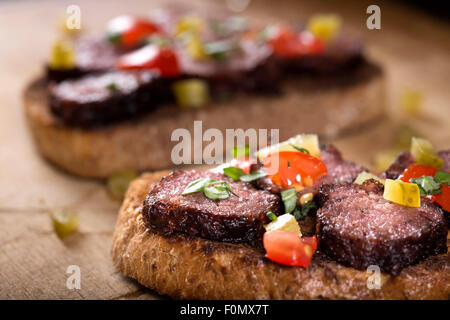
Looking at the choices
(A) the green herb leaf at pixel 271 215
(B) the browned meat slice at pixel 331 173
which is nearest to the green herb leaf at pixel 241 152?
(B) the browned meat slice at pixel 331 173

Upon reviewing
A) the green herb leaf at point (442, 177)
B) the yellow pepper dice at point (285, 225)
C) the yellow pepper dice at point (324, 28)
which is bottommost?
the yellow pepper dice at point (285, 225)

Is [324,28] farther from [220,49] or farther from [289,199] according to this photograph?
[289,199]

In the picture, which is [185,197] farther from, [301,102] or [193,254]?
[301,102]

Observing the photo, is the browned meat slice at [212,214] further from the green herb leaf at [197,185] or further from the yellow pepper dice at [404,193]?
the yellow pepper dice at [404,193]

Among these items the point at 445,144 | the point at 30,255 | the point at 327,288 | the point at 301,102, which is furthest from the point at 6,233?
the point at 445,144

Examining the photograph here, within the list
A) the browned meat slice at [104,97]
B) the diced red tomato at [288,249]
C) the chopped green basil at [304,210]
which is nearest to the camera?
the diced red tomato at [288,249]

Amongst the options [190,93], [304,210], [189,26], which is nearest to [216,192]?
Answer: [304,210]
